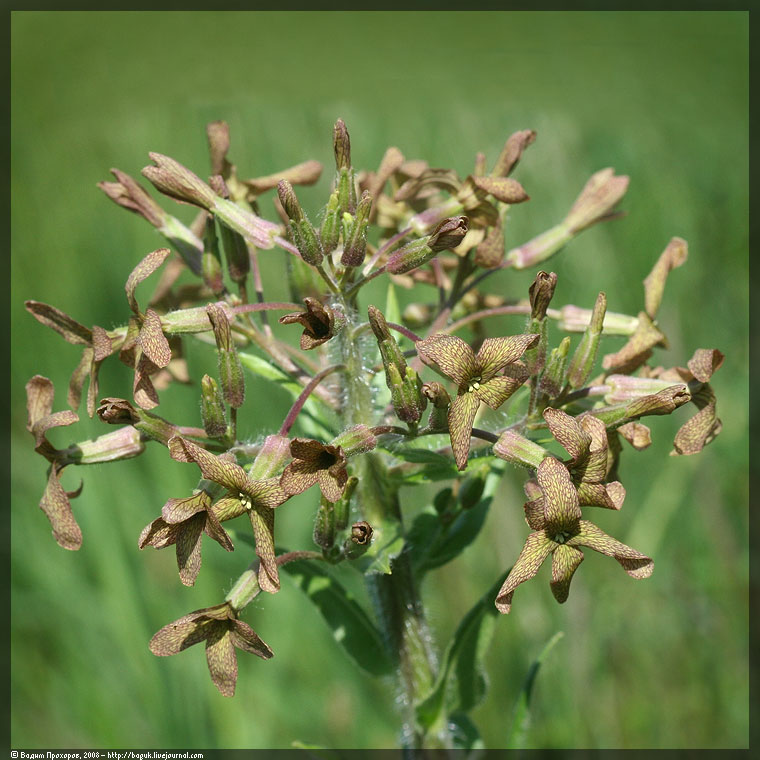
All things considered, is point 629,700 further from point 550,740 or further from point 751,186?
point 751,186

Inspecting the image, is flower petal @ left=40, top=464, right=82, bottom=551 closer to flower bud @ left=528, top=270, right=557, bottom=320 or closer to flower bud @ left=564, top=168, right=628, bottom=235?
flower bud @ left=528, top=270, right=557, bottom=320

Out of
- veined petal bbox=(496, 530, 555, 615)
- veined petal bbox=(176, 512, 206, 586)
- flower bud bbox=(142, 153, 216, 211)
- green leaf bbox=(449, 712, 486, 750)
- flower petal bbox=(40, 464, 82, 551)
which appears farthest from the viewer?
green leaf bbox=(449, 712, 486, 750)

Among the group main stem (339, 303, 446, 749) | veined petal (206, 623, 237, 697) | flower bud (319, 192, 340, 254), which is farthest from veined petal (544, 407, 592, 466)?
veined petal (206, 623, 237, 697)

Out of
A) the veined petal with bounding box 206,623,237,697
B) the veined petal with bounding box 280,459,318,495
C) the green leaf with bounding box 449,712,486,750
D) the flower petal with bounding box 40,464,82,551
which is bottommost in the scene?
the green leaf with bounding box 449,712,486,750

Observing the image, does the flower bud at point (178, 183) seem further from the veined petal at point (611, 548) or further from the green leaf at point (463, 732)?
the green leaf at point (463, 732)

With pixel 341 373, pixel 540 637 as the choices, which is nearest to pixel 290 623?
pixel 540 637

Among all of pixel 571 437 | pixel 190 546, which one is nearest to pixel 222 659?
pixel 190 546

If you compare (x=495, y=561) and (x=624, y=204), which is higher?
(x=624, y=204)
